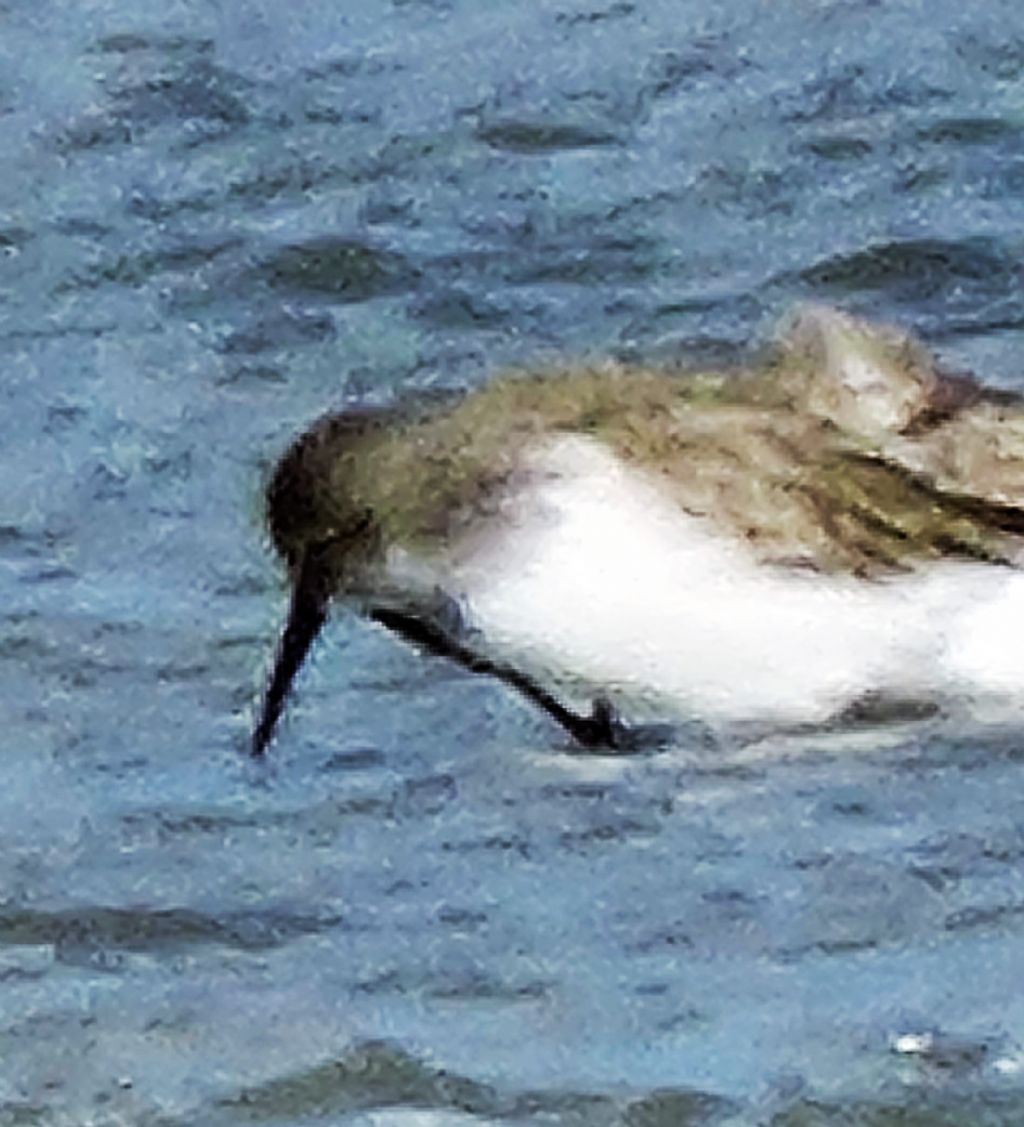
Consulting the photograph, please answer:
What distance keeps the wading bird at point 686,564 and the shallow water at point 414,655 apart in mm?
80

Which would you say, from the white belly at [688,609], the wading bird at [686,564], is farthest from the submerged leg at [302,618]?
the white belly at [688,609]

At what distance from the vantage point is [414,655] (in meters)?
Result: 4.52

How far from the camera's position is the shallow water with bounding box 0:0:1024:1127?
3.87 m

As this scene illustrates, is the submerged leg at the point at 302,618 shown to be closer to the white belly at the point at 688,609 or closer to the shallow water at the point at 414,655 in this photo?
the shallow water at the point at 414,655

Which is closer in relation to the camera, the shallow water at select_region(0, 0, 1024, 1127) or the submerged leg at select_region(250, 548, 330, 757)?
the shallow water at select_region(0, 0, 1024, 1127)

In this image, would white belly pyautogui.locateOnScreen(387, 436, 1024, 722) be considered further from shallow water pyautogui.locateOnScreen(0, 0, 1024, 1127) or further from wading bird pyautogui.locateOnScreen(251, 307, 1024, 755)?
shallow water pyautogui.locateOnScreen(0, 0, 1024, 1127)

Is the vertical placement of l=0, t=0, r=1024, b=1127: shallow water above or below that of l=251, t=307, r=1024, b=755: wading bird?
below

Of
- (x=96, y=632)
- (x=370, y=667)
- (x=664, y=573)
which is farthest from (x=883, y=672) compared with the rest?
(x=96, y=632)

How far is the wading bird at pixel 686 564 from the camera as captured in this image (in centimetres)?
443

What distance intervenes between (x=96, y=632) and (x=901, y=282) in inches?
48.6

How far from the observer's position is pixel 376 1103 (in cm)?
381

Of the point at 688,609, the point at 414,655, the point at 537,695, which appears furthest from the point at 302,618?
the point at 688,609

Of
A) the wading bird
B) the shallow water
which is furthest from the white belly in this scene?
the shallow water

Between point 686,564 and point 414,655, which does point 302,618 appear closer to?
point 414,655
